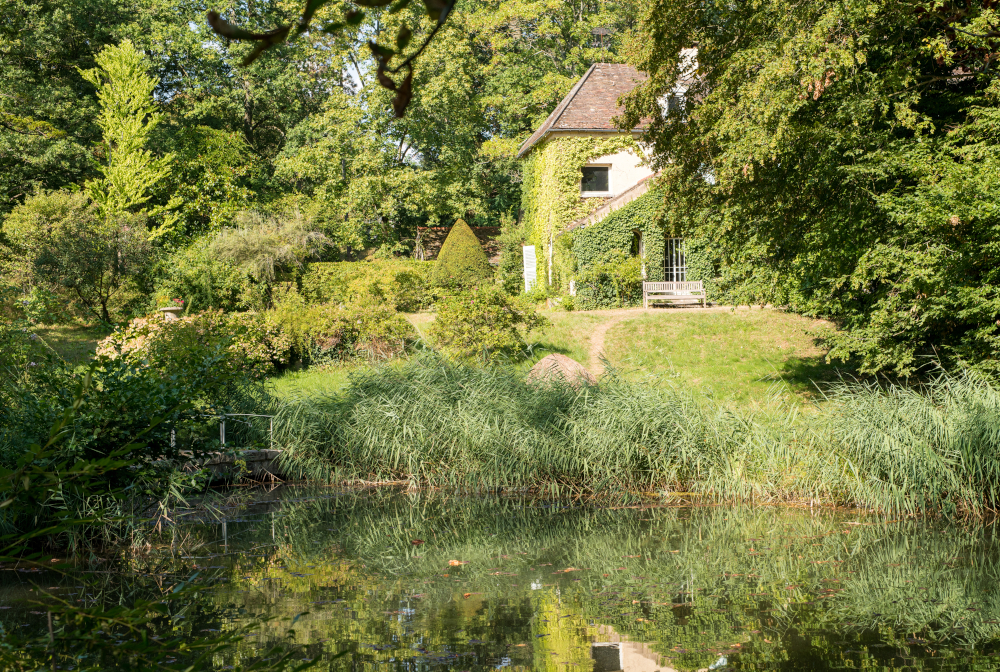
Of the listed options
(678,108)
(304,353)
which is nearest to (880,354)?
(678,108)

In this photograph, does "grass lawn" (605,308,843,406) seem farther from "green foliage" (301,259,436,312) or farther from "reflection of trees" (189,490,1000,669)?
"reflection of trees" (189,490,1000,669)

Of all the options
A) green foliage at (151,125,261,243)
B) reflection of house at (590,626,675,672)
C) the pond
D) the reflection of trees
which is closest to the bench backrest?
the pond

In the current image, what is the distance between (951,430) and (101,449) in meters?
8.72

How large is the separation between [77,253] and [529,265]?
16.1m

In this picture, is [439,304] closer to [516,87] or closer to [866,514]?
[866,514]

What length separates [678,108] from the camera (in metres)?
15.7

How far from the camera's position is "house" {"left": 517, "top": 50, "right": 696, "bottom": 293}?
81.5 feet

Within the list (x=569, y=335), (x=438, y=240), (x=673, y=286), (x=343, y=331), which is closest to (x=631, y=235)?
(x=673, y=286)

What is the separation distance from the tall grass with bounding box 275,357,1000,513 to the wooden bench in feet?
36.4

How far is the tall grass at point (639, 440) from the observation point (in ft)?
29.9

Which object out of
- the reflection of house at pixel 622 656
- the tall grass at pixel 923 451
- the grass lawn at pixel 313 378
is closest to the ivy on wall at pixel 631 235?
the grass lawn at pixel 313 378

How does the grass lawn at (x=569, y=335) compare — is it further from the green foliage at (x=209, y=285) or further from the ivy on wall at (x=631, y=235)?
the green foliage at (x=209, y=285)

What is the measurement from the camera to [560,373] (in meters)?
12.2

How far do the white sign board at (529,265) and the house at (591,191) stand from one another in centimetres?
84
